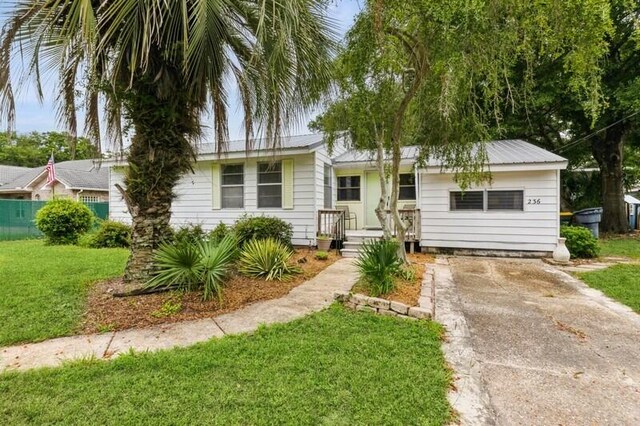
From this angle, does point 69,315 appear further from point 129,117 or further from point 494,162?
point 494,162

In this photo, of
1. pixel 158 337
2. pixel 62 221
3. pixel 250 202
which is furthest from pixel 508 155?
pixel 62 221

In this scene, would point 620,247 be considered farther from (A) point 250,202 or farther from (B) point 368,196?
(A) point 250,202

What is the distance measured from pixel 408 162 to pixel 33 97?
925cm

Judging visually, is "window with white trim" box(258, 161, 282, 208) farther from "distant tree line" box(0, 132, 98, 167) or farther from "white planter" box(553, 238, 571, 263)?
"distant tree line" box(0, 132, 98, 167)

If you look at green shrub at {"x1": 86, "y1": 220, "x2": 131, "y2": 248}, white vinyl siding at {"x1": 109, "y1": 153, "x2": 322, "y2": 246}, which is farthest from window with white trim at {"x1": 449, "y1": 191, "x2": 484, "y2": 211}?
green shrub at {"x1": 86, "y1": 220, "x2": 131, "y2": 248}

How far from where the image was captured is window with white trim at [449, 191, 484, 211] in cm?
923

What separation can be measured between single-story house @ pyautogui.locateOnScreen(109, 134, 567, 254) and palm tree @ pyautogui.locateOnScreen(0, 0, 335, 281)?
2.64 meters

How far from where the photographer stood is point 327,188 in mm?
11234

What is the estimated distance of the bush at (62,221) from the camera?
36.6 feet

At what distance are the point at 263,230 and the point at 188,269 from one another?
4114 millimetres

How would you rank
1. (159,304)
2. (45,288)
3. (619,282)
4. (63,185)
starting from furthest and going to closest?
(63,185) → (619,282) → (45,288) → (159,304)

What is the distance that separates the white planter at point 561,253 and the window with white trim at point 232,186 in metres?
9.01

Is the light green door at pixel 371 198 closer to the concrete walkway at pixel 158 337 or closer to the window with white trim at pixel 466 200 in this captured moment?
the window with white trim at pixel 466 200

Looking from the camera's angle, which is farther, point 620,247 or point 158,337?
point 620,247
